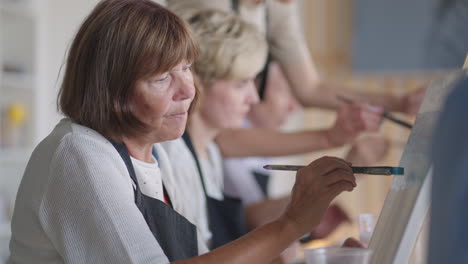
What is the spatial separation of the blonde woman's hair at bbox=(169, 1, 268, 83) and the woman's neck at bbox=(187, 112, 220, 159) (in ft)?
0.42

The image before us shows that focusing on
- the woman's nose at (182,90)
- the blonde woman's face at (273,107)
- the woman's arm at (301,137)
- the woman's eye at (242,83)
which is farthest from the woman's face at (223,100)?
the blonde woman's face at (273,107)

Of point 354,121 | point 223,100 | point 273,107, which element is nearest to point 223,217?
point 223,100

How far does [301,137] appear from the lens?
1.92m

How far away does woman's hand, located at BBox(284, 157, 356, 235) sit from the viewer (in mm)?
849

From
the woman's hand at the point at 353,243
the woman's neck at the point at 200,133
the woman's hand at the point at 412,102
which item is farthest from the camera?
the woman's hand at the point at 412,102

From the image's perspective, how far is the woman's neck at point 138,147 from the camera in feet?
3.19

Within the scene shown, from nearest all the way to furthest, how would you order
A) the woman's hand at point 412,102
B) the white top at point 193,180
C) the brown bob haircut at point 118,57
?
1. the brown bob haircut at point 118,57
2. the white top at point 193,180
3. the woman's hand at point 412,102

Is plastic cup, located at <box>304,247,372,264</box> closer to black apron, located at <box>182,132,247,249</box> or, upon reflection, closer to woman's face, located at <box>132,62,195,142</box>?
woman's face, located at <box>132,62,195,142</box>

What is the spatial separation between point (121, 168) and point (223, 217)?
733 millimetres

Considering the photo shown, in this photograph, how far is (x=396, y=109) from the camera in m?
2.01

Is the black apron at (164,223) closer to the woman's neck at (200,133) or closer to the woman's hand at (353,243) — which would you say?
the woman's hand at (353,243)

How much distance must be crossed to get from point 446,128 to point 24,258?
0.64 meters

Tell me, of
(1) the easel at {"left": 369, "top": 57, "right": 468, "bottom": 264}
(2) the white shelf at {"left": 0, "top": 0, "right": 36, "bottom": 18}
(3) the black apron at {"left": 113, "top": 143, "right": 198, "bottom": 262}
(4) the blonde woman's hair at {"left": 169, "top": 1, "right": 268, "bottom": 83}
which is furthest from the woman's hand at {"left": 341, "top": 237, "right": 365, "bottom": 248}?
(2) the white shelf at {"left": 0, "top": 0, "right": 36, "bottom": 18}

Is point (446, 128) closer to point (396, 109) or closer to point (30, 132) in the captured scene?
point (396, 109)
